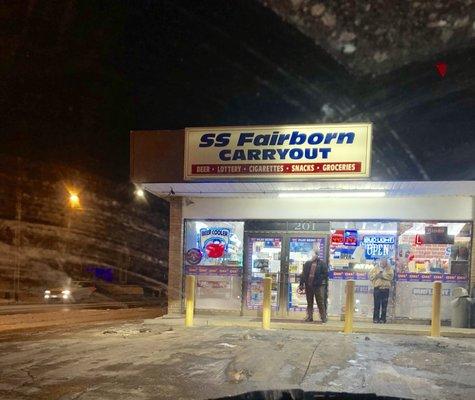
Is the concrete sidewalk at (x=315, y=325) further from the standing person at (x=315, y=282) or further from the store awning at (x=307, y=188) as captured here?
the store awning at (x=307, y=188)

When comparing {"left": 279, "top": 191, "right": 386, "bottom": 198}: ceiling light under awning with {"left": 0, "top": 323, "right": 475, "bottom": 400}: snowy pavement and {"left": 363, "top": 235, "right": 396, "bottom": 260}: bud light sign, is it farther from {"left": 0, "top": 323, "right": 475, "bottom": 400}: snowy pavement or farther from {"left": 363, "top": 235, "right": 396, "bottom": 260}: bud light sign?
{"left": 0, "top": 323, "right": 475, "bottom": 400}: snowy pavement

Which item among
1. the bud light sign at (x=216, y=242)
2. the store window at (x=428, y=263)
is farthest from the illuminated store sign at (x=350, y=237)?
the bud light sign at (x=216, y=242)

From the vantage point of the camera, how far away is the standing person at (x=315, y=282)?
11648 millimetres

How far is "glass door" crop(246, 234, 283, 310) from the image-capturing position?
12695 millimetres

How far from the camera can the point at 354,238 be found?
12.4 m

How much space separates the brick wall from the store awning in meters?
0.51

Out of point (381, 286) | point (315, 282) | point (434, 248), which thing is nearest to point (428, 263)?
point (434, 248)

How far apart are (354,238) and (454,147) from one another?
371cm

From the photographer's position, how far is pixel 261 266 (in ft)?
42.0

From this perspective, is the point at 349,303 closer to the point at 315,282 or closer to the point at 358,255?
the point at 315,282

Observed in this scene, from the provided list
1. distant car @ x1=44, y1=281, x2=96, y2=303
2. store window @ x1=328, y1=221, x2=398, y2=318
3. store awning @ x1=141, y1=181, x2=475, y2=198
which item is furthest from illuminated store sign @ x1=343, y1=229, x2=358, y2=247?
distant car @ x1=44, y1=281, x2=96, y2=303

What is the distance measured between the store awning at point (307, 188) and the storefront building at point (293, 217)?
30 millimetres

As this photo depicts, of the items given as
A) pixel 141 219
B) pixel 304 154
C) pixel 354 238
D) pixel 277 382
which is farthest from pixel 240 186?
pixel 141 219

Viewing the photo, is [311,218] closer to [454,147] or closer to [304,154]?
[304,154]
